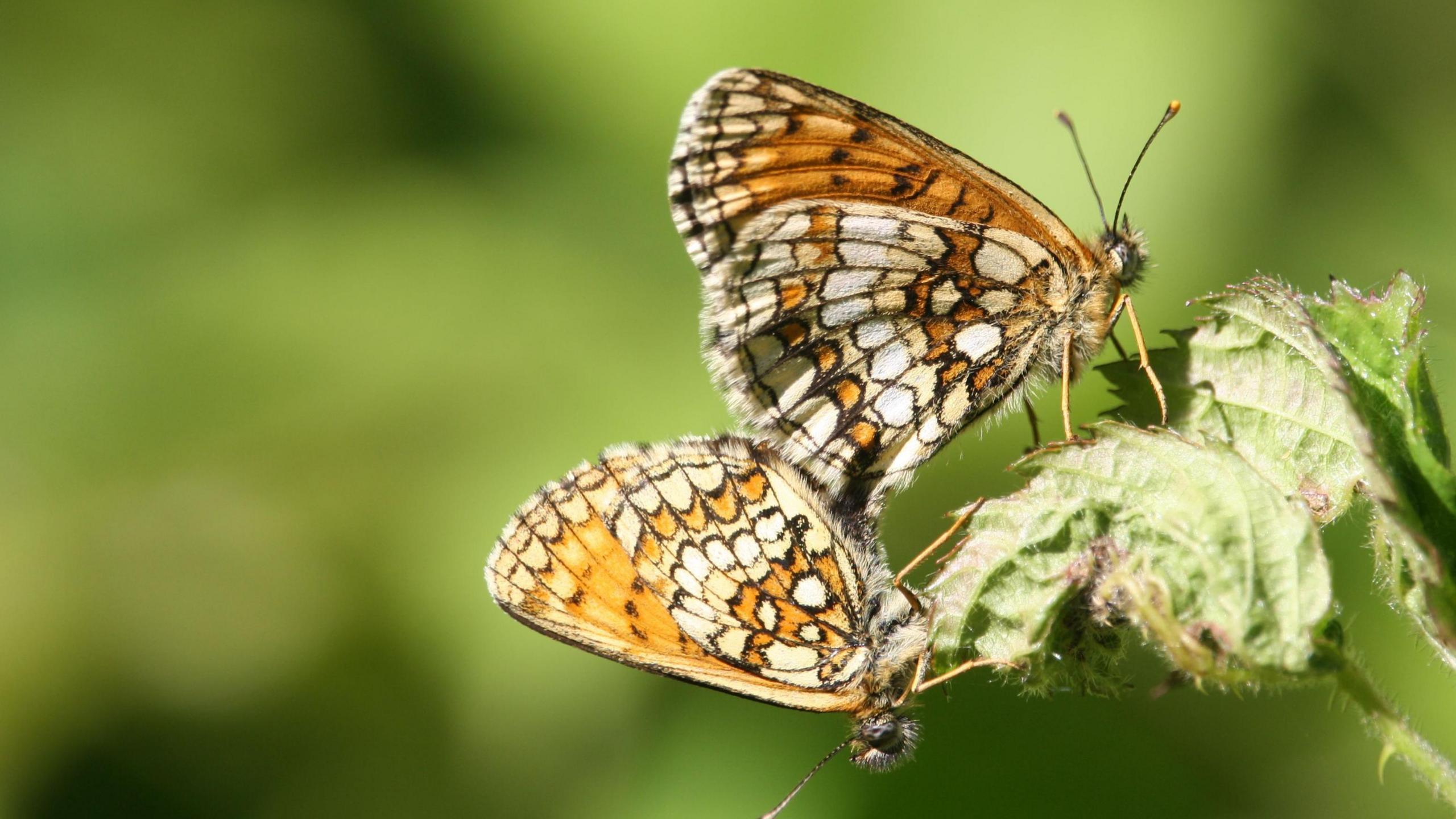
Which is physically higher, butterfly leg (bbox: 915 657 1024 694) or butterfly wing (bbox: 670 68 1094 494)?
butterfly wing (bbox: 670 68 1094 494)

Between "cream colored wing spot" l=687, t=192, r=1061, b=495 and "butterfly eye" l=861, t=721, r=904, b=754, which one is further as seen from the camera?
"cream colored wing spot" l=687, t=192, r=1061, b=495

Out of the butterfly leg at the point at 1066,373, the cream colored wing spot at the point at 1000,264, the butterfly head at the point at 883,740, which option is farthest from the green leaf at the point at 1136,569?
the cream colored wing spot at the point at 1000,264

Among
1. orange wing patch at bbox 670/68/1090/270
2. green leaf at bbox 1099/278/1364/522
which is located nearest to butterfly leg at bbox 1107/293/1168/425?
green leaf at bbox 1099/278/1364/522

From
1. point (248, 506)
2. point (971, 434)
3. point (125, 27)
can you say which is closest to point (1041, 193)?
point (971, 434)

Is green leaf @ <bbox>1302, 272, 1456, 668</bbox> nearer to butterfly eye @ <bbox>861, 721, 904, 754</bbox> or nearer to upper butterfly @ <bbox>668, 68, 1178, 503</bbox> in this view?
upper butterfly @ <bbox>668, 68, 1178, 503</bbox>

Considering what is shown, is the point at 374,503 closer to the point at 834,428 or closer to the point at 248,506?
the point at 248,506

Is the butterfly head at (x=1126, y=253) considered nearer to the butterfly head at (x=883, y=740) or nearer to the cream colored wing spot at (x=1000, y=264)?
the cream colored wing spot at (x=1000, y=264)
